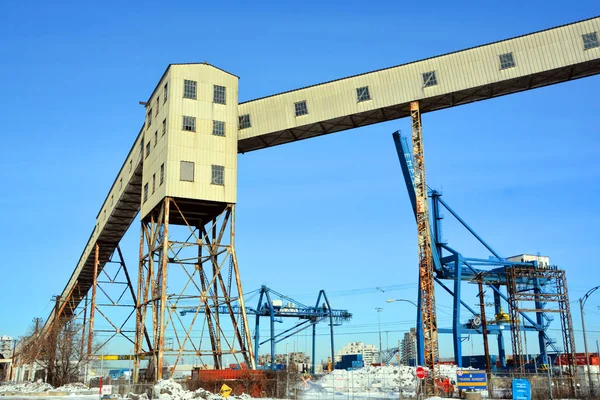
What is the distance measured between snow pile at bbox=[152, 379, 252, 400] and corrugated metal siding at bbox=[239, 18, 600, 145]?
664 inches

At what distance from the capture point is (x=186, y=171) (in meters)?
39.3

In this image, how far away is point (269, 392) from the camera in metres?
37.6

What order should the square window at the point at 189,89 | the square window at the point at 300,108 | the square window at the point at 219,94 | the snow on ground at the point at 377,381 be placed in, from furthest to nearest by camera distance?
the snow on ground at the point at 377,381 < the square window at the point at 219,94 < the square window at the point at 300,108 < the square window at the point at 189,89

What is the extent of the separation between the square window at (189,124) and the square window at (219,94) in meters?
2.29

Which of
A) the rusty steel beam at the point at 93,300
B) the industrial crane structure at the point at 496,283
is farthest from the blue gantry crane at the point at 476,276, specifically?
the rusty steel beam at the point at 93,300

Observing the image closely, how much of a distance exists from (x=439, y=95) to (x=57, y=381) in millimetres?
46674

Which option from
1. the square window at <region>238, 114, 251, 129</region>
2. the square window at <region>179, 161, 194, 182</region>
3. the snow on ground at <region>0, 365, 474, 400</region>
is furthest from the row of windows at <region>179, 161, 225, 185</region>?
the snow on ground at <region>0, 365, 474, 400</region>

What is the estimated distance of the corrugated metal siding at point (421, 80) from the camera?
1452 inches

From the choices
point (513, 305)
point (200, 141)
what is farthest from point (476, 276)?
point (200, 141)

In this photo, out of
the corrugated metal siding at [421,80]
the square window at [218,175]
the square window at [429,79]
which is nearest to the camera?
the corrugated metal siding at [421,80]

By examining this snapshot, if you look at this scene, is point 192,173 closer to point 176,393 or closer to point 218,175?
point 218,175

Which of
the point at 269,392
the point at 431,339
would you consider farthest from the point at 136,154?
the point at 431,339

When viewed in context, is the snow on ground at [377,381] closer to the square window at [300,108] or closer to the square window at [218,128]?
the square window at [218,128]

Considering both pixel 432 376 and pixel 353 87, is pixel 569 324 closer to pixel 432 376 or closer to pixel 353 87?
pixel 432 376
